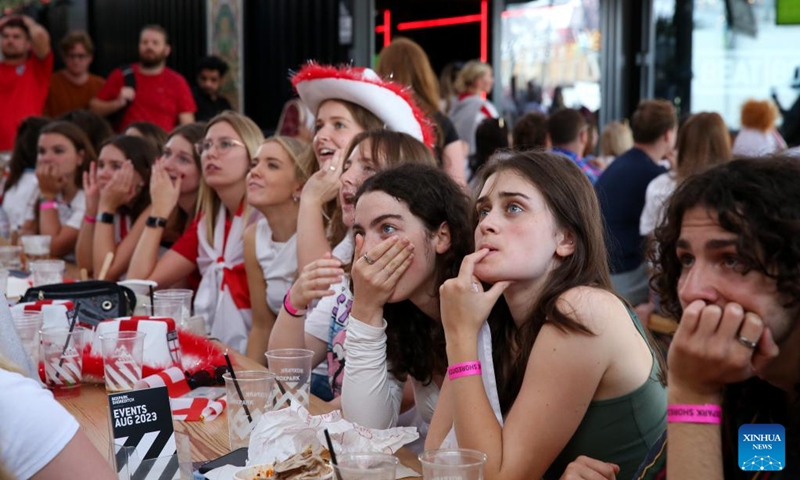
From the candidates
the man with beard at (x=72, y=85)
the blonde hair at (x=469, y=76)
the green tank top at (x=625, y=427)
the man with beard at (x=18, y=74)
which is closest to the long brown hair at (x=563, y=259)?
the green tank top at (x=625, y=427)

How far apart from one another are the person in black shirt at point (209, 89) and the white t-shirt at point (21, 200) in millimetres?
2152

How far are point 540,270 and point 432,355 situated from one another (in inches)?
20.1

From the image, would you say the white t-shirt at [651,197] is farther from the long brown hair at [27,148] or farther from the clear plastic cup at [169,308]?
the long brown hair at [27,148]

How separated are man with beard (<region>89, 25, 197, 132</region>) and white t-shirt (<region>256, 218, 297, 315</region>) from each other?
440cm

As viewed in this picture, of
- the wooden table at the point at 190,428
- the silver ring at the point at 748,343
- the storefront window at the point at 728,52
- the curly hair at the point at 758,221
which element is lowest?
the wooden table at the point at 190,428

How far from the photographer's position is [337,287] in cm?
298

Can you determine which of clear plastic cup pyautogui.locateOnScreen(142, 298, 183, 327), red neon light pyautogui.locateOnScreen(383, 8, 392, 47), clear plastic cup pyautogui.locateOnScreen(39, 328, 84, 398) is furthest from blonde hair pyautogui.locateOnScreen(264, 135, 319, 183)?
red neon light pyautogui.locateOnScreen(383, 8, 392, 47)

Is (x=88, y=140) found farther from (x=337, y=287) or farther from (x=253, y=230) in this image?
(x=337, y=287)

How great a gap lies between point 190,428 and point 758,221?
1.41 metres

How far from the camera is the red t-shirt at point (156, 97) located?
7.87 metres

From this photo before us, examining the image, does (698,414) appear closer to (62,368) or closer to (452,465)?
(452,465)

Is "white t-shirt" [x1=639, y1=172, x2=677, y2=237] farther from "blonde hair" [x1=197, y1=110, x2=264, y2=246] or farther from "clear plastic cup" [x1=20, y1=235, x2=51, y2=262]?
"clear plastic cup" [x1=20, y1=235, x2=51, y2=262]

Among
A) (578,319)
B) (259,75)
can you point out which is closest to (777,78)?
(259,75)

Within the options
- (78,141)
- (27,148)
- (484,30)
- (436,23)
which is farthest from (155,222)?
(436,23)
